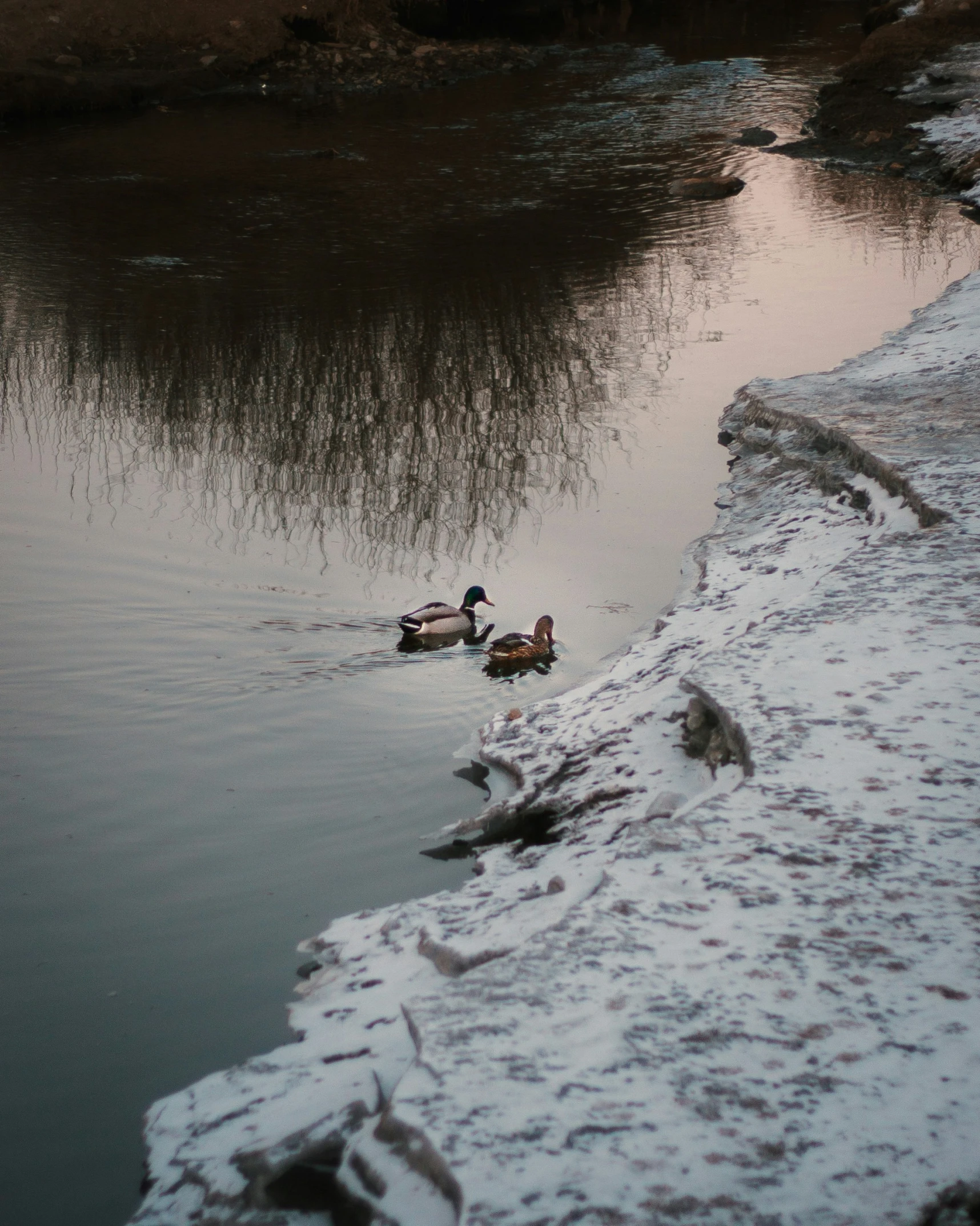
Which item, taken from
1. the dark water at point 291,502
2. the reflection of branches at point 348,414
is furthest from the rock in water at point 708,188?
the reflection of branches at point 348,414

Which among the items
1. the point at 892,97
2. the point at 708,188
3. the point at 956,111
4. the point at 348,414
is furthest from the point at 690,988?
the point at 892,97

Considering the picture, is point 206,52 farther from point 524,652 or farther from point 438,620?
point 524,652

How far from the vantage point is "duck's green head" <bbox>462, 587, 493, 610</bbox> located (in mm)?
7375

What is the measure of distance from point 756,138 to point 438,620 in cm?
1733

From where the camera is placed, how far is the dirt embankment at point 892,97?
774 inches

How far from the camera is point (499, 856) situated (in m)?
4.71

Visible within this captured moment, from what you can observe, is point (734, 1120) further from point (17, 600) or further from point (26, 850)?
point (17, 600)

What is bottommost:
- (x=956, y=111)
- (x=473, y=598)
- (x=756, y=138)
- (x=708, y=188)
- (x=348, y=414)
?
(x=473, y=598)

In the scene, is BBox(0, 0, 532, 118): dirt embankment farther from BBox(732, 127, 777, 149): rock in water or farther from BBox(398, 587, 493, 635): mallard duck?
BBox(398, 587, 493, 635): mallard duck

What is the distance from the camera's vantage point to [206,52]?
28172 millimetres

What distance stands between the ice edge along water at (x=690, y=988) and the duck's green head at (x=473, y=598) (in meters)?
2.11

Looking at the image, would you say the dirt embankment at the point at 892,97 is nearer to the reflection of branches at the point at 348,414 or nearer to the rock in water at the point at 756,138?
the rock in water at the point at 756,138

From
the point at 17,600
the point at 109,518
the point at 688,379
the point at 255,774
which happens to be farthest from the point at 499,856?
the point at 688,379

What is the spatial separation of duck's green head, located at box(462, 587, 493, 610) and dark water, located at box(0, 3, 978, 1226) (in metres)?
0.20
